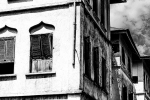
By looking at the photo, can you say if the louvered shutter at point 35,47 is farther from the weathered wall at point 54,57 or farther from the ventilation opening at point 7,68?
the ventilation opening at point 7,68

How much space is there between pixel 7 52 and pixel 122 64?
520 inches

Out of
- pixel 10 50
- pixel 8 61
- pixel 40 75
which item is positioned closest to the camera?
pixel 40 75

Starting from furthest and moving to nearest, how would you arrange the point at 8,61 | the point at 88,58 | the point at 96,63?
the point at 96,63, the point at 88,58, the point at 8,61

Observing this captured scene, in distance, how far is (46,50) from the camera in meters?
19.4

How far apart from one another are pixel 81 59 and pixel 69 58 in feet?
1.74

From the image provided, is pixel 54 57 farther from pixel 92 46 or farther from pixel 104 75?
pixel 104 75

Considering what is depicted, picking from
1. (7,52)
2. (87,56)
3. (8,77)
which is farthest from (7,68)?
(87,56)

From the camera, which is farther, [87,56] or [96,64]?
[96,64]

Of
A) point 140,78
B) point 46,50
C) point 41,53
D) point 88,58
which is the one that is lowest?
point 140,78

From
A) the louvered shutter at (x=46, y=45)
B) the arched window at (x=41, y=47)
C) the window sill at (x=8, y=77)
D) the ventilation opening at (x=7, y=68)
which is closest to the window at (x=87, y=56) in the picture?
the arched window at (x=41, y=47)

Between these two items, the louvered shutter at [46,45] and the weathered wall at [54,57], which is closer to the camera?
the weathered wall at [54,57]

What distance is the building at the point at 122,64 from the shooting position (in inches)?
1147

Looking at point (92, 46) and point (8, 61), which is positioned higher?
point (92, 46)

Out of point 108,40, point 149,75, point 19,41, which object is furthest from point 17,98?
point 149,75
